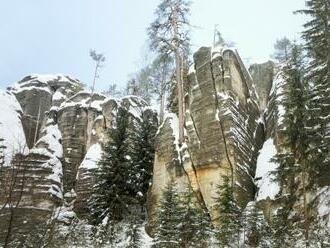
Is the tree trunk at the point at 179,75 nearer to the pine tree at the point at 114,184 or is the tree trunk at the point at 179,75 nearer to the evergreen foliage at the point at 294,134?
the pine tree at the point at 114,184

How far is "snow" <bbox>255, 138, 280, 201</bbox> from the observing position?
70.9ft

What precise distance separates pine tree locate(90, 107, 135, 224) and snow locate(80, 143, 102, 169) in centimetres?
410

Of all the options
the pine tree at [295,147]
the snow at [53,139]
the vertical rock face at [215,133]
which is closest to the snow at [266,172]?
the vertical rock face at [215,133]

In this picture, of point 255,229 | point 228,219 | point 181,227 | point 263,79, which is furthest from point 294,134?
point 263,79

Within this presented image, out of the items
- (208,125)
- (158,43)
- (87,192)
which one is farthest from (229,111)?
(87,192)

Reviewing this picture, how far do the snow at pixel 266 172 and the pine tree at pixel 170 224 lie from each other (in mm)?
4674

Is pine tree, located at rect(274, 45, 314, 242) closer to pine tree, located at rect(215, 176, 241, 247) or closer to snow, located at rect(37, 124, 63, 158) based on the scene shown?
pine tree, located at rect(215, 176, 241, 247)

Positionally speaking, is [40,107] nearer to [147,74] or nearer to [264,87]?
[147,74]

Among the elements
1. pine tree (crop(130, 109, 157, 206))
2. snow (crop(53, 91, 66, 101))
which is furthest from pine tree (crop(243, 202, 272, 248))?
snow (crop(53, 91, 66, 101))

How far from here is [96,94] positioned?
39.5 m

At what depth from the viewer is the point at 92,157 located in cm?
3338

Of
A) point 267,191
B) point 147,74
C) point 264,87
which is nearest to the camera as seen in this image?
point 267,191

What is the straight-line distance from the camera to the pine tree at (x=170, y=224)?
739 inches

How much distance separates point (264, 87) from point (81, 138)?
52.0 ft
